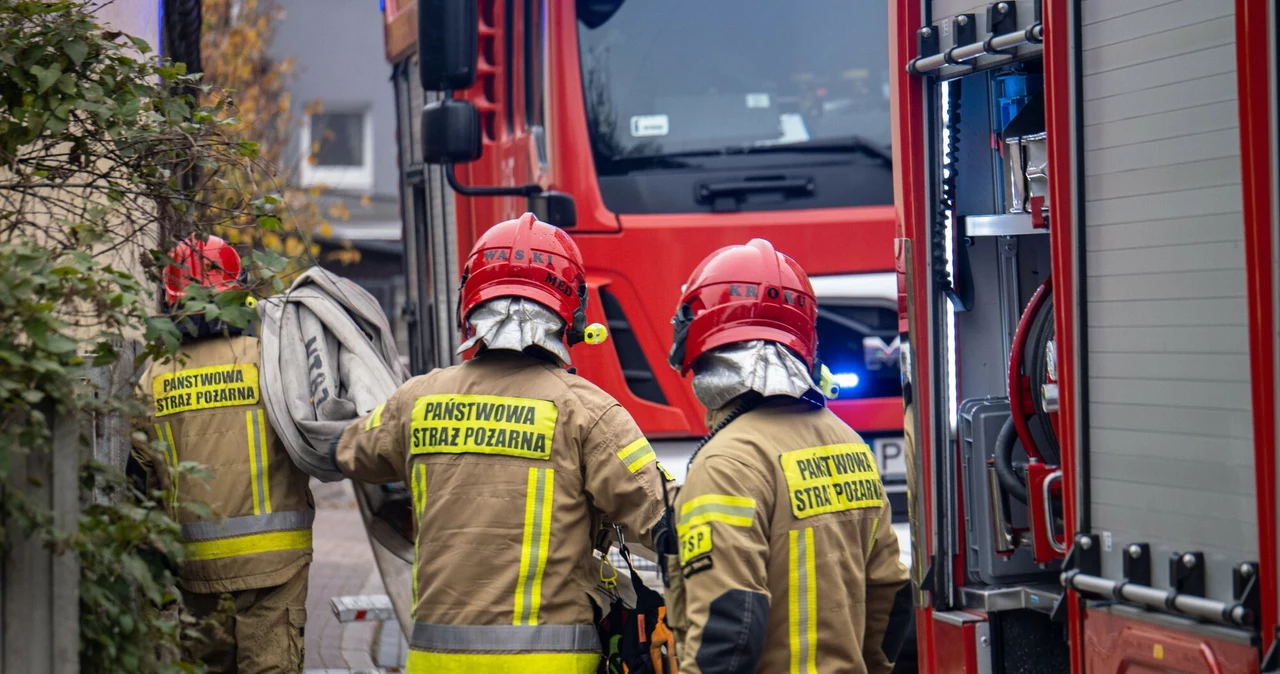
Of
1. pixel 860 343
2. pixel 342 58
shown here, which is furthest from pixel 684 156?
pixel 342 58

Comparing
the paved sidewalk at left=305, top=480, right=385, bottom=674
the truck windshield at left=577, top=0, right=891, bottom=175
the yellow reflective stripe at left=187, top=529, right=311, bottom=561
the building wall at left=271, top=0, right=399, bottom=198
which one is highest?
the building wall at left=271, top=0, right=399, bottom=198

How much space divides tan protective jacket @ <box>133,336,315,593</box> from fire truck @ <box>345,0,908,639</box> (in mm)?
1513

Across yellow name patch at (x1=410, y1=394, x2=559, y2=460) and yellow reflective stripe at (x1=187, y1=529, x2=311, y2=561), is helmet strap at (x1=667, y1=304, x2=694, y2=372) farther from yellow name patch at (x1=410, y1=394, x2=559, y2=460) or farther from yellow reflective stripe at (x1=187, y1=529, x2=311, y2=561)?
yellow reflective stripe at (x1=187, y1=529, x2=311, y2=561)

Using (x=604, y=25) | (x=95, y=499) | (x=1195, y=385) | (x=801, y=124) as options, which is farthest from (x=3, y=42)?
(x=801, y=124)

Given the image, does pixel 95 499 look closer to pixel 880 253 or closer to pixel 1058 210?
pixel 1058 210

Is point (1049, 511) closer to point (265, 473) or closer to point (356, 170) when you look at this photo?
point (265, 473)

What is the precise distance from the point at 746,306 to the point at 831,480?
420 millimetres

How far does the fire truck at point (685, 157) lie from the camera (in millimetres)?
6141

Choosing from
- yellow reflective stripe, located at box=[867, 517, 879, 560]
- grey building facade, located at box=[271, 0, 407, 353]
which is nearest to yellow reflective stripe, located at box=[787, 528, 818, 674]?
yellow reflective stripe, located at box=[867, 517, 879, 560]

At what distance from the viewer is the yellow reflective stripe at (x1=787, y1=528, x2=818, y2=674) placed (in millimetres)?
3105

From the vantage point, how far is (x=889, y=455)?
6328 millimetres

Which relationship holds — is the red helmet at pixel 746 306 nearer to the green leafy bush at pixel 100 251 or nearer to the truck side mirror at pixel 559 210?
the green leafy bush at pixel 100 251

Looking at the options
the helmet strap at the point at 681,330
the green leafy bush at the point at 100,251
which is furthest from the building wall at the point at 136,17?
the helmet strap at the point at 681,330

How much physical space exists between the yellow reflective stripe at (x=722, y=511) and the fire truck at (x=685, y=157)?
121 inches
